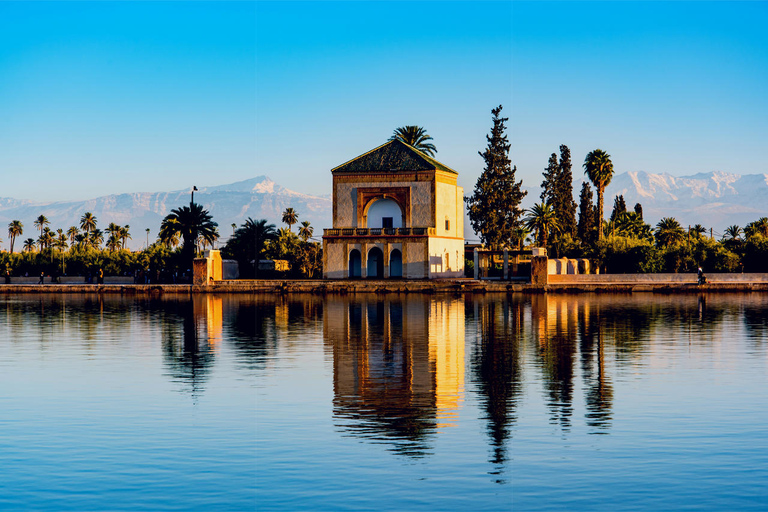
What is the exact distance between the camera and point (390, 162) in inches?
2547

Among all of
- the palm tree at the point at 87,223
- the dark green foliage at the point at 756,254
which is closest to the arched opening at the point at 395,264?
the dark green foliage at the point at 756,254

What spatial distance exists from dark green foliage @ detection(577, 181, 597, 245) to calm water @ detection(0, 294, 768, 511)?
169ft

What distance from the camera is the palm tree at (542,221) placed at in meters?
75.2

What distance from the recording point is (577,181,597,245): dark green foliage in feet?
257

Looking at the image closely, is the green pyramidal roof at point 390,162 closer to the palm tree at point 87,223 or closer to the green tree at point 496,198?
the green tree at point 496,198

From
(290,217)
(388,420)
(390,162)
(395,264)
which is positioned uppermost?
(390,162)

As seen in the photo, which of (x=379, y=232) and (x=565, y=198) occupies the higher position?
(x=565, y=198)

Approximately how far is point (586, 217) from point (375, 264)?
83.0 ft

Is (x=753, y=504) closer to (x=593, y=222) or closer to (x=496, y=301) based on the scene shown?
(x=496, y=301)

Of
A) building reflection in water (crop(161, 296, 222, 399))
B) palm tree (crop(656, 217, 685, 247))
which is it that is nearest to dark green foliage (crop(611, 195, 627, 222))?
palm tree (crop(656, 217, 685, 247))

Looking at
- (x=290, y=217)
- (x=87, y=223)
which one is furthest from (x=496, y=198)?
(x=87, y=223)

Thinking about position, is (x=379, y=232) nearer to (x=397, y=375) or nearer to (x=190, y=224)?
(x=190, y=224)

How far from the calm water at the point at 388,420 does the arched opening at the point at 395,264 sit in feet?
116

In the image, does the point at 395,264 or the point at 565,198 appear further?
the point at 565,198
